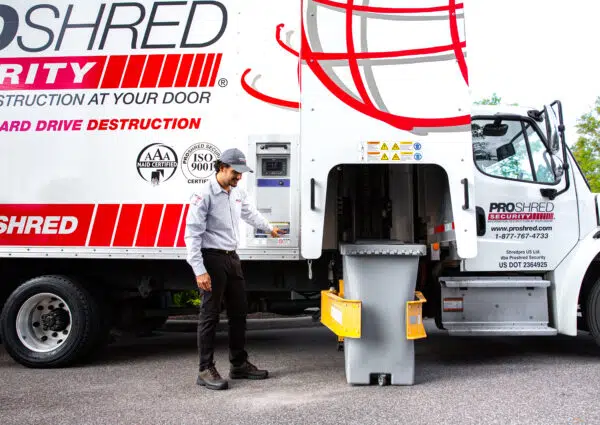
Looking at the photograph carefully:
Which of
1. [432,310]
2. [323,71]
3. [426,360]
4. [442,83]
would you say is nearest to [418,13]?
[442,83]

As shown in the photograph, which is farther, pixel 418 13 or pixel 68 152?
pixel 68 152

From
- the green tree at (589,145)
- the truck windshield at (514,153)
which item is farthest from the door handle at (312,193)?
the green tree at (589,145)

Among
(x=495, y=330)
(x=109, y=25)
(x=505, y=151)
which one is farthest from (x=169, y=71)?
(x=495, y=330)

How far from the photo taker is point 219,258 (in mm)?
4234

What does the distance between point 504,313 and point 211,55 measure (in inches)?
143

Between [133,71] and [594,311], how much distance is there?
15.9 ft

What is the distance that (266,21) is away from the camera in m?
4.86

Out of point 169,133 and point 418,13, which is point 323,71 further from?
point 169,133

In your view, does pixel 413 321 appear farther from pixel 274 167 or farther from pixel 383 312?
pixel 274 167

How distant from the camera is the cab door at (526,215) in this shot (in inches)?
198

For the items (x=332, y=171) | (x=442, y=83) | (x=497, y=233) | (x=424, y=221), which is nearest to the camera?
(x=442, y=83)

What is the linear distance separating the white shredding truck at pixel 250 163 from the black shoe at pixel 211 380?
1039 mm

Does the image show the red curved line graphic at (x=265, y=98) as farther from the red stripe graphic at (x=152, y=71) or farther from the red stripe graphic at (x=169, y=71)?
the red stripe graphic at (x=152, y=71)

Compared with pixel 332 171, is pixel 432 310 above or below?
below
